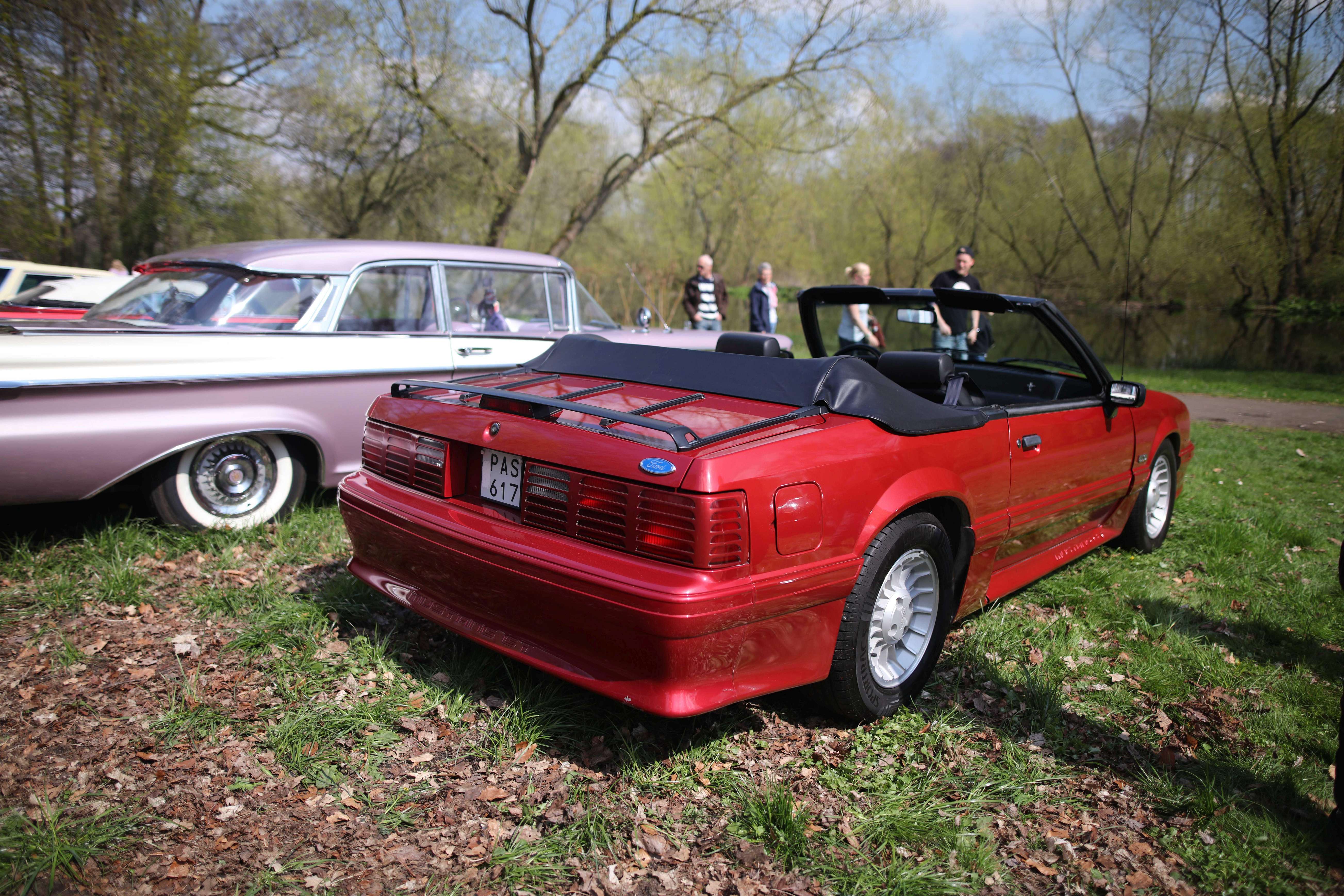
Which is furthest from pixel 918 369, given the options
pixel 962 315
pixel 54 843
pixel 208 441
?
pixel 962 315

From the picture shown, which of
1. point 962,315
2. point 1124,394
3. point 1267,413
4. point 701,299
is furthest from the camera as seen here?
point 701,299

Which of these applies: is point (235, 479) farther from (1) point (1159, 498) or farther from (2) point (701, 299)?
(2) point (701, 299)

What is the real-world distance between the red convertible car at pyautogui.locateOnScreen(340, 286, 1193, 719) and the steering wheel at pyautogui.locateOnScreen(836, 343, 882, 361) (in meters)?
0.63

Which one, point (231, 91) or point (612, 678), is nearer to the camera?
point (612, 678)

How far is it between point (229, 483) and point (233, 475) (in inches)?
2.0

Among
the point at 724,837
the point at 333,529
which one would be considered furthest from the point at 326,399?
the point at 724,837

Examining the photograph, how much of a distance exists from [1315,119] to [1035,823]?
67.9 feet

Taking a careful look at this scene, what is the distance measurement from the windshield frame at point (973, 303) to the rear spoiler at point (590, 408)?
2.63 feet

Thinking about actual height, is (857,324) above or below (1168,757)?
above

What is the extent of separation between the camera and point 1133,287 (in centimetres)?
2514

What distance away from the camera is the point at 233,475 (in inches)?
180

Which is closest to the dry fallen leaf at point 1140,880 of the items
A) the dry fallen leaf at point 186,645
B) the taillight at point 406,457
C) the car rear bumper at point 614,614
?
the car rear bumper at point 614,614

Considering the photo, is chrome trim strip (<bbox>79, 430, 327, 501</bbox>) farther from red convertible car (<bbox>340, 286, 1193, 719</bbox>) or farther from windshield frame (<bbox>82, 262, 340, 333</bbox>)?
red convertible car (<bbox>340, 286, 1193, 719</bbox>)

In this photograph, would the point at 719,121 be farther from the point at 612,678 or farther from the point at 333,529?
the point at 612,678
